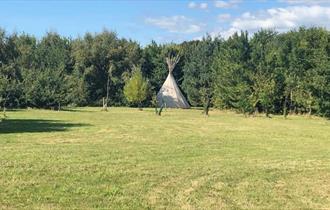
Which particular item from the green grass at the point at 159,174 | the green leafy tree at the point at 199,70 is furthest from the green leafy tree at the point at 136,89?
the green grass at the point at 159,174

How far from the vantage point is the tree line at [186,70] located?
45.8 m

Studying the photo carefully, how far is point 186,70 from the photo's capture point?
209 ft

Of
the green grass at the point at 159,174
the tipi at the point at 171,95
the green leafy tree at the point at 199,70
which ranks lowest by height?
the green grass at the point at 159,174

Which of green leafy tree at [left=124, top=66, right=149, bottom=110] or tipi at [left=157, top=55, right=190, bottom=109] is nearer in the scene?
green leafy tree at [left=124, top=66, right=149, bottom=110]

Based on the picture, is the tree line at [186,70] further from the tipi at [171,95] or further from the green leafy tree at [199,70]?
the tipi at [171,95]

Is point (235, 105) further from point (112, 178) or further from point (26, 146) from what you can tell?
point (112, 178)

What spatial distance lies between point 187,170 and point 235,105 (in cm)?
3789

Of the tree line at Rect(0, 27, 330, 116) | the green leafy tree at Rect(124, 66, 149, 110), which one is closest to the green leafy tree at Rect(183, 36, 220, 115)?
the tree line at Rect(0, 27, 330, 116)

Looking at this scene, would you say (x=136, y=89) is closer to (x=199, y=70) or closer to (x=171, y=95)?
(x=171, y=95)

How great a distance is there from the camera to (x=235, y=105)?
161 feet

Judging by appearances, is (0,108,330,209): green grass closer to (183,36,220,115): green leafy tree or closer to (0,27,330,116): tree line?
(0,27,330,116): tree line

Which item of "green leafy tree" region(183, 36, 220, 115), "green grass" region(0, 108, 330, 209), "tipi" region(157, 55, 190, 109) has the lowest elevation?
"green grass" region(0, 108, 330, 209)

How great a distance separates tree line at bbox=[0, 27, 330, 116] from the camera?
4581 cm

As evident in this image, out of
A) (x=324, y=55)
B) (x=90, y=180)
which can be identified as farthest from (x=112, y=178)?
(x=324, y=55)
